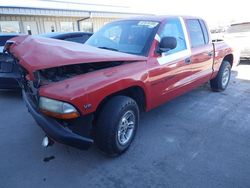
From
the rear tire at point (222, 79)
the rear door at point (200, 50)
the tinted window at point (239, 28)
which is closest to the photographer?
the rear door at point (200, 50)

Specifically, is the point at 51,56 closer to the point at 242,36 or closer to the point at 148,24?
the point at 148,24

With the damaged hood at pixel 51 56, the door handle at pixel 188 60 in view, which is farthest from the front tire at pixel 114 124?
Result: the door handle at pixel 188 60

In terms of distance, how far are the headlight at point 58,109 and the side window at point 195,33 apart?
2.79 meters

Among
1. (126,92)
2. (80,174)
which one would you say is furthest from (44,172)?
(126,92)

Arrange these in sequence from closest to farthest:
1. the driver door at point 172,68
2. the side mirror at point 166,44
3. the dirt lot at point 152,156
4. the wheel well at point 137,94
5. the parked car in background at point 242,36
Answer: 1. the dirt lot at point 152,156
2. the wheel well at point 137,94
3. the side mirror at point 166,44
4. the driver door at point 172,68
5. the parked car in background at point 242,36

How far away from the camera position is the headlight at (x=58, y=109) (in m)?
2.43

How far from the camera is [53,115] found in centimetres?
252

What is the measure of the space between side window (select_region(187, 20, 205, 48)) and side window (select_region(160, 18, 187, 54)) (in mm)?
312

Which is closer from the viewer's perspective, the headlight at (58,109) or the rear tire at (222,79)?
the headlight at (58,109)

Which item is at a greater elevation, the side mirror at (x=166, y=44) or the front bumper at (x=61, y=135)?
the side mirror at (x=166, y=44)

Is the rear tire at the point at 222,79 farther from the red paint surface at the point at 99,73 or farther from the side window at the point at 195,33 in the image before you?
the red paint surface at the point at 99,73

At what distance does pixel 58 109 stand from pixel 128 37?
185 cm

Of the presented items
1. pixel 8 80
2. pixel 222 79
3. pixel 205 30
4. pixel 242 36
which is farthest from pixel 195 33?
pixel 242 36

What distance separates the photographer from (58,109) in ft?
8.05
